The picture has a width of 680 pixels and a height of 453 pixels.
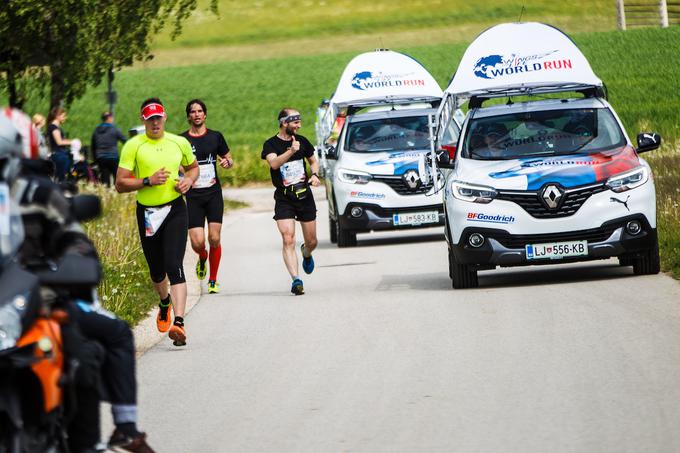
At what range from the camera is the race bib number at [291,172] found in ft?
54.4

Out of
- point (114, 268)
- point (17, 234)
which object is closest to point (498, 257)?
point (114, 268)

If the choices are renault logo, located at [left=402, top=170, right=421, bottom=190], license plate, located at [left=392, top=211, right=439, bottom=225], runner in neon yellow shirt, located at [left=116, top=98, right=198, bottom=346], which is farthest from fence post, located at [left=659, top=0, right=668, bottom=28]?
runner in neon yellow shirt, located at [left=116, top=98, right=198, bottom=346]

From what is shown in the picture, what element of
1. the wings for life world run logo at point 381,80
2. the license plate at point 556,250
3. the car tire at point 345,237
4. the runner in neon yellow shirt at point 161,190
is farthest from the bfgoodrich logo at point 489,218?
the wings for life world run logo at point 381,80

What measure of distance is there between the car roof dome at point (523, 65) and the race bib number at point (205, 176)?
304cm

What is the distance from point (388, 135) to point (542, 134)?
7578 mm

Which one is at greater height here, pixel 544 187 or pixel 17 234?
pixel 17 234

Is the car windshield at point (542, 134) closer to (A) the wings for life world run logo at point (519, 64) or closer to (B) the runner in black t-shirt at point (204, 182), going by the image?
(A) the wings for life world run logo at point (519, 64)

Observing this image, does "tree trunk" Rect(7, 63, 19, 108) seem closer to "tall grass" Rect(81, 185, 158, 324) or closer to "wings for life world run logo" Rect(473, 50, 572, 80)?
"tall grass" Rect(81, 185, 158, 324)

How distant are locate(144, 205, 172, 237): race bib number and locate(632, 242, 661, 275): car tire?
5062 millimetres

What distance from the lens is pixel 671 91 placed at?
47.3 meters

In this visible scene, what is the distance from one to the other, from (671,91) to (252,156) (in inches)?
491

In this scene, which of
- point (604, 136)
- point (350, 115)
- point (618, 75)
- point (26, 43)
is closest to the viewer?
point (604, 136)

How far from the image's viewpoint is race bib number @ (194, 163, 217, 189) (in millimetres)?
16156

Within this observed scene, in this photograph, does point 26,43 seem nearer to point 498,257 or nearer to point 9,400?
point 498,257
